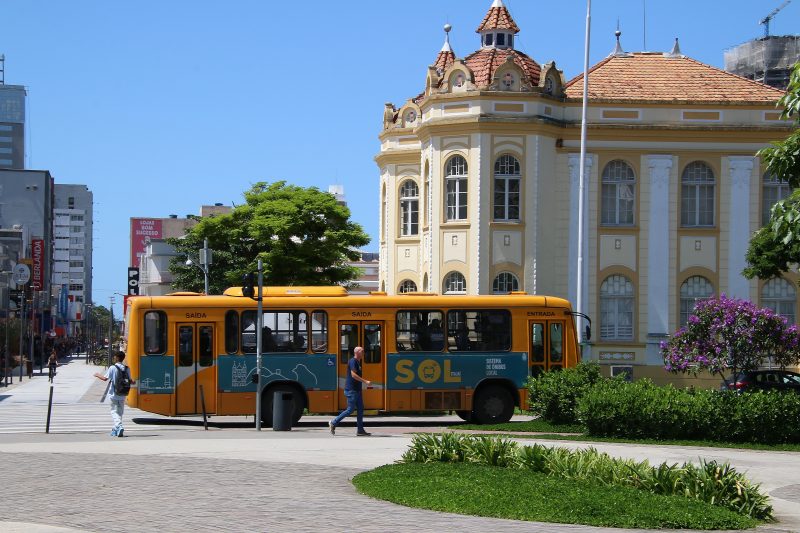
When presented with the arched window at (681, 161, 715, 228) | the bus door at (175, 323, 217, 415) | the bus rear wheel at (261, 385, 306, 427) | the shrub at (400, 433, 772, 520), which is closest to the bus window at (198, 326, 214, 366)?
the bus door at (175, 323, 217, 415)

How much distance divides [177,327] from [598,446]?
1137 centimetres

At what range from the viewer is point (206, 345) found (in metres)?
29.6

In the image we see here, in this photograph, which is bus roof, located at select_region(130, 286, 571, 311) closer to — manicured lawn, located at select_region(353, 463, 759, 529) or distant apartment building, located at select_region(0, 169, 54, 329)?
manicured lawn, located at select_region(353, 463, 759, 529)

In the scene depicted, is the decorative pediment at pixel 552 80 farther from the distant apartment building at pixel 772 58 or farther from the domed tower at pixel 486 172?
the distant apartment building at pixel 772 58

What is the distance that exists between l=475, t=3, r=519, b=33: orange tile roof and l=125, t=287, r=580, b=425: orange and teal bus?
70.2 feet

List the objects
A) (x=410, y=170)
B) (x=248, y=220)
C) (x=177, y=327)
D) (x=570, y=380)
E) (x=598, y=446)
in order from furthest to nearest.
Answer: (x=248, y=220) < (x=410, y=170) < (x=177, y=327) < (x=570, y=380) < (x=598, y=446)

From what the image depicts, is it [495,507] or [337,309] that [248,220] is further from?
[495,507]

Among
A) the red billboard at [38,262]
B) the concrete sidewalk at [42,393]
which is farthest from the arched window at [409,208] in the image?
the red billboard at [38,262]

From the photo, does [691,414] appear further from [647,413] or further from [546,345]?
[546,345]

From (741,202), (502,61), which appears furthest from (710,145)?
(502,61)

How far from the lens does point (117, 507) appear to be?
47.4 feet

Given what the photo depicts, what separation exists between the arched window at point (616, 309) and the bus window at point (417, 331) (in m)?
16.9

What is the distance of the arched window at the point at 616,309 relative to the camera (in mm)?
45938

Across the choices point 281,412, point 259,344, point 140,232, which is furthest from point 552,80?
point 140,232
